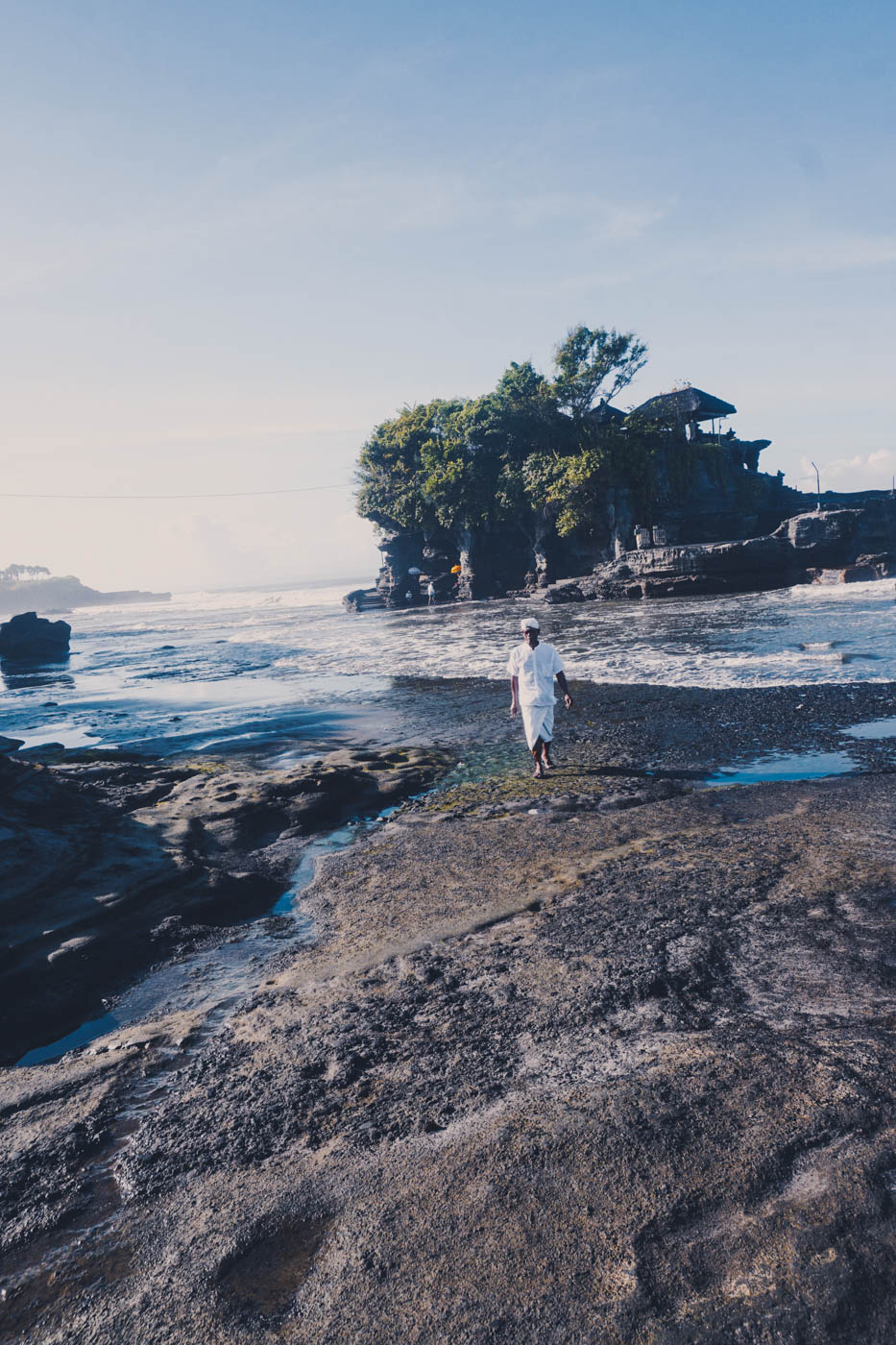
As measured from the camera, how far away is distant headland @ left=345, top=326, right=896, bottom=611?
43.9 m

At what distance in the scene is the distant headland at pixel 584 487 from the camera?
4394 centimetres

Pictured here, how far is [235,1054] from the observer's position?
12.1ft

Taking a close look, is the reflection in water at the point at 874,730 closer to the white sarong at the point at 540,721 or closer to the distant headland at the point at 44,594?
the white sarong at the point at 540,721

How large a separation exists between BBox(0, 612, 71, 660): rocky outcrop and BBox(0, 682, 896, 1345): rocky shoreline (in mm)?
33807

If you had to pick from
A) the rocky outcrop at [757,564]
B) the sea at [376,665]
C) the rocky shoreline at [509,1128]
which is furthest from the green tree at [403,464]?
the rocky shoreline at [509,1128]

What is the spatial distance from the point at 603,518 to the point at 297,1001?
147 feet

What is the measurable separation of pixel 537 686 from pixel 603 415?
140 ft

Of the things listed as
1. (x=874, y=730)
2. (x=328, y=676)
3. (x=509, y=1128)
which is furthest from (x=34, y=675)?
(x=509, y=1128)

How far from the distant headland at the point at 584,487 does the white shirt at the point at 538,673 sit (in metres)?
31.8

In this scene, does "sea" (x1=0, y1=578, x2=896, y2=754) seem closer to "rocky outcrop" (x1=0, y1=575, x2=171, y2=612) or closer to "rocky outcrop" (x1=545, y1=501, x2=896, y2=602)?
"rocky outcrop" (x1=545, y1=501, x2=896, y2=602)

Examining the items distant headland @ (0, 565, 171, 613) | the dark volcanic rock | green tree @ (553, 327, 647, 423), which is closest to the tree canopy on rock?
green tree @ (553, 327, 647, 423)

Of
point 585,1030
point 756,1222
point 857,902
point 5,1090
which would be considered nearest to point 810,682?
point 857,902

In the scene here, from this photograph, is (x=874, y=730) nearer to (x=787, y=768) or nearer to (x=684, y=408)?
(x=787, y=768)

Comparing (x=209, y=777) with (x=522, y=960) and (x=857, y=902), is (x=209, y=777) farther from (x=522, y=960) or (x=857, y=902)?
(x=857, y=902)
